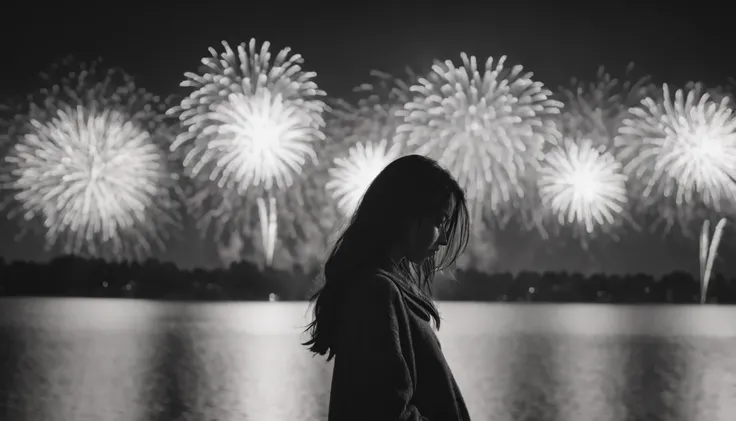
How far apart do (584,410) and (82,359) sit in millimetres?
25510

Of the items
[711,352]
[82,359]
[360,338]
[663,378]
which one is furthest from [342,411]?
[711,352]

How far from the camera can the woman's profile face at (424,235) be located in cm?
408

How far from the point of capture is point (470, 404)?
27.3 m

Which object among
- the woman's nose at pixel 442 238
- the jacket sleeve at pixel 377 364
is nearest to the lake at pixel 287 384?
the woman's nose at pixel 442 238

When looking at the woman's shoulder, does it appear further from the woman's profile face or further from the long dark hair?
the woman's profile face

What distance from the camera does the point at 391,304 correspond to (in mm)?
3805

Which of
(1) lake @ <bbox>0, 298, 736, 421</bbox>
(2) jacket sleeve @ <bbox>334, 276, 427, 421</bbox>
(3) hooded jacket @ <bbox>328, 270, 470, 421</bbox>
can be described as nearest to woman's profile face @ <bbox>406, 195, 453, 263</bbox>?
(3) hooded jacket @ <bbox>328, 270, 470, 421</bbox>

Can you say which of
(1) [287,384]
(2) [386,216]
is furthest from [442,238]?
(1) [287,384]

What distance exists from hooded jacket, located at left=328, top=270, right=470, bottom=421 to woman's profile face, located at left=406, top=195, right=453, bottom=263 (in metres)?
0.16

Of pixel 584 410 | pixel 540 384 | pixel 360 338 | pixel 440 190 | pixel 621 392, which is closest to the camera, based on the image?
pixel 360 338

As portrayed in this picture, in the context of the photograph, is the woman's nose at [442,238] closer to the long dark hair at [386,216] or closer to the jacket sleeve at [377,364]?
the long dark hair at [386,216]

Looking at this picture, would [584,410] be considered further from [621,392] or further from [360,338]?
[360,338]

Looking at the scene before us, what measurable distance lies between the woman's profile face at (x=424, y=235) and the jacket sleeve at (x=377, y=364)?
316mm

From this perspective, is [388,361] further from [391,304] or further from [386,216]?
[386,216]
